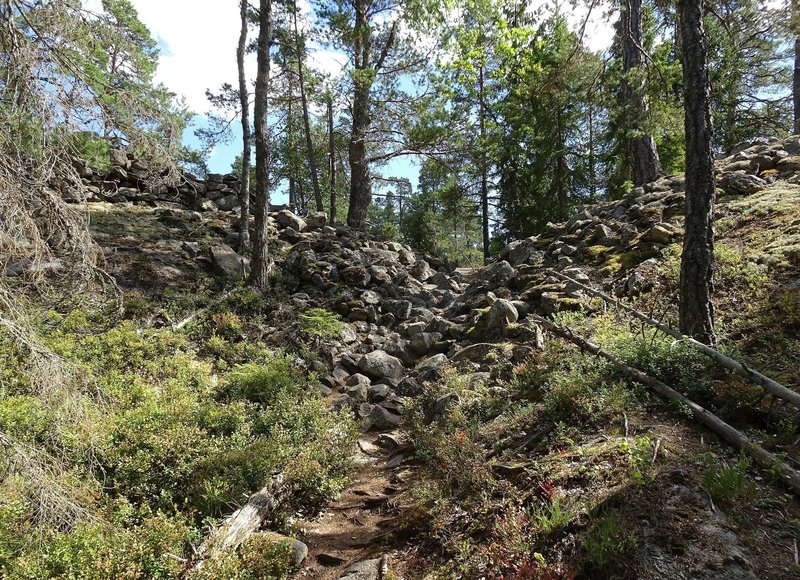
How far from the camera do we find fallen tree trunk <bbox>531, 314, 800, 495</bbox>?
11.7ft

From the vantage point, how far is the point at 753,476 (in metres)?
3.80

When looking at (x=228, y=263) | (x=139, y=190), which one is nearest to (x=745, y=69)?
(x=228, y=263)

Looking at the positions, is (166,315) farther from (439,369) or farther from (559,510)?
(559,510)

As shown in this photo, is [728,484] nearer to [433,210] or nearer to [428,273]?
[428,273]

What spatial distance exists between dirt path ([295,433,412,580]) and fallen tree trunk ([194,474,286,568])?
50 centimetres

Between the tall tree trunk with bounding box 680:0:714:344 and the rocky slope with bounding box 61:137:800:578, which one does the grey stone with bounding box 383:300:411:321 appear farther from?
the tall tree trunk with bounding box 680:0:714:344

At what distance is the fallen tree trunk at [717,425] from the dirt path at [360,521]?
11.3 ft

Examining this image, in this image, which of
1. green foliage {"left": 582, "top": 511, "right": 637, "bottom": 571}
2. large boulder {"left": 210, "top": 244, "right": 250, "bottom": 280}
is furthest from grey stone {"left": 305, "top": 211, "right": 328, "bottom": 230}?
green foliage {"left": 582, "top": 511, "right": 637, "bottom": 571}

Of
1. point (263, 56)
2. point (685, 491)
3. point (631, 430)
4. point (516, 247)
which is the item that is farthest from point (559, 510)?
point (263, 56)

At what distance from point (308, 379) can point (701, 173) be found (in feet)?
25.1

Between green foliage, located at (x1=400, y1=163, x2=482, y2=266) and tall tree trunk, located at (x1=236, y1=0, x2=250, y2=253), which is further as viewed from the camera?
green foliage, located at (x1=400, y1=163, x2=482, y2=266)

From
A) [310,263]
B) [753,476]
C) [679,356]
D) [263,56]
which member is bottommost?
[753,476]

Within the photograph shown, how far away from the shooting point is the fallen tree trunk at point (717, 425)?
3.58 m

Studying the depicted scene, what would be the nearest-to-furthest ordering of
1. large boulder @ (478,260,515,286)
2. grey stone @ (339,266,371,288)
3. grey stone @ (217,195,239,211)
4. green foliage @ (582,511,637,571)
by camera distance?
green foliage @ (582,511,637,571), large boulder @ (478,260,515,286), grey stone @ (339,266,371,288), grey stone @ (217,195,239,211)
